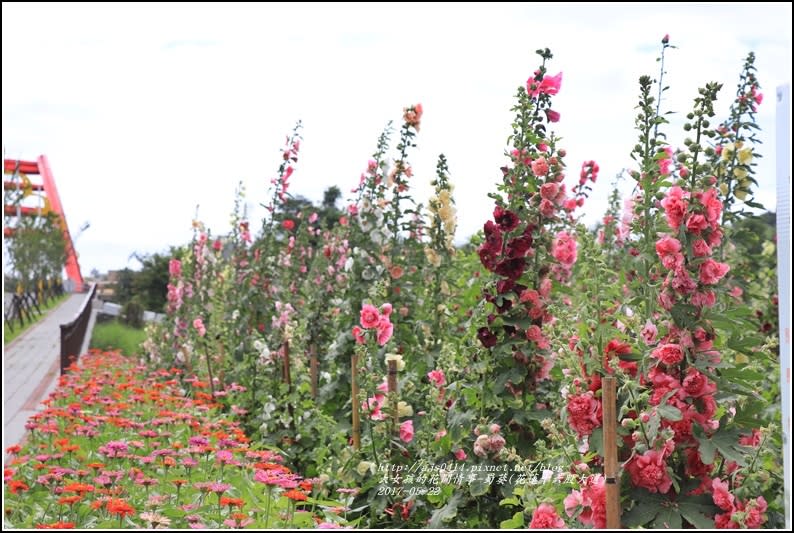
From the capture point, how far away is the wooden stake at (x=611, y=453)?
230cm

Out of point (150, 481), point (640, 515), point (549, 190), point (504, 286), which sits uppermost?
point (549, 190)

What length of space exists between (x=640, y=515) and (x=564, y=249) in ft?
4.38

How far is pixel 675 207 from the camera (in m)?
2.50

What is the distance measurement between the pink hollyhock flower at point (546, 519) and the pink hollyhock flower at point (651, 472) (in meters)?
0.23

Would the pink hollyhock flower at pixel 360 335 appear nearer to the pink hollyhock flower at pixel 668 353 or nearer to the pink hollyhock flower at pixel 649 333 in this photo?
the pink hollyhock flower at pixel 649 333

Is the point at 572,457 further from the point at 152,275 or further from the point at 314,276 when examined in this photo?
the point at 152,275

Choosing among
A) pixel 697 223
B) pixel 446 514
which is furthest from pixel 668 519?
pixel 446 514

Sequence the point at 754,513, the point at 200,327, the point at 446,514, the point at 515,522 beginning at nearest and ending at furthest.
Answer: the point at 754,513 → the point at 515,522 → the point at 446,514 → the point at 200,327

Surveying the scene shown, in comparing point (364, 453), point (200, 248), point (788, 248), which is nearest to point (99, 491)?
point (364, 453)

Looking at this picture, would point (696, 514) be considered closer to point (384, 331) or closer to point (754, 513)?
point (754, 513)

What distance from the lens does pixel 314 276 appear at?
23.9 ft

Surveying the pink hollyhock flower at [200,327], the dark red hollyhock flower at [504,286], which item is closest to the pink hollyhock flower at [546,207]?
the dark red hollyhock flower at [504,286]

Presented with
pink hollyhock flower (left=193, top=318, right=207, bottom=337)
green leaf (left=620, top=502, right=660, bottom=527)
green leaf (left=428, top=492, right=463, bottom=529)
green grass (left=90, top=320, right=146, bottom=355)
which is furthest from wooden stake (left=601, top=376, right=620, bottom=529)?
green grass (left=90, top=320, right=146, bottom=355)

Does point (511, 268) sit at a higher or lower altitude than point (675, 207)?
lower
